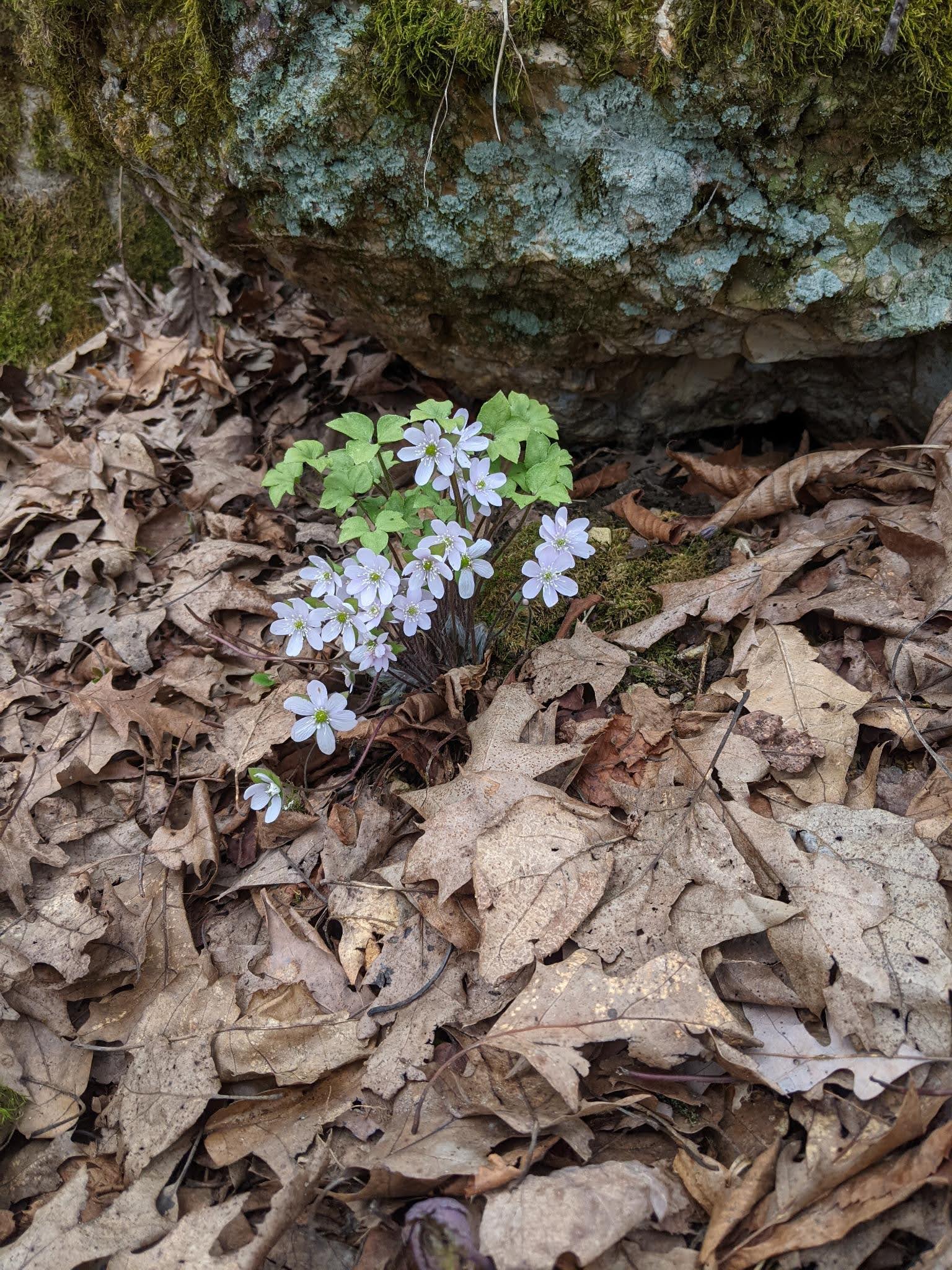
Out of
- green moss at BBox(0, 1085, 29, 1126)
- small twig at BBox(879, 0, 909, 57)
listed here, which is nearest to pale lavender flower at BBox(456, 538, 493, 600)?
green moss at BBox(0, 1085, 29, 1126)

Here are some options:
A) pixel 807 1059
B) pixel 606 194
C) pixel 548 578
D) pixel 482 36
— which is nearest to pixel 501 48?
pixel 482 36

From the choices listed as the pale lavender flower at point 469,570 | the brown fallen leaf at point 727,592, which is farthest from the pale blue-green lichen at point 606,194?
the pale lavender flower at point 469,570

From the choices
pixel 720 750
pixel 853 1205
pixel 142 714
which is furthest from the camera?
pixel 142 714

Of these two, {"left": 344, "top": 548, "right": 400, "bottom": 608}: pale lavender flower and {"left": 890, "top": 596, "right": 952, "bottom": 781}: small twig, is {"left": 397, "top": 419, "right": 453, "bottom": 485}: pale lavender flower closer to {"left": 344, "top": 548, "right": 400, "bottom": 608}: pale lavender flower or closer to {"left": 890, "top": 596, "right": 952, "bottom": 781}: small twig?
{"left": 344, "top": 548, "right": 400, "bottom": 608}: pale lavender flower

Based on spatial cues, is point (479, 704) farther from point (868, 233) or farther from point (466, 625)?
point (868, 233)

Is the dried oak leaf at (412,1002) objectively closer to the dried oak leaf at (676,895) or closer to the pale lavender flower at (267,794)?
the dried oak leaf at (676,895)

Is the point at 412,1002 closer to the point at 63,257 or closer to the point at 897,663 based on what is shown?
the point at 897,663

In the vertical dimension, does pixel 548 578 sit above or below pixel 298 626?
above
